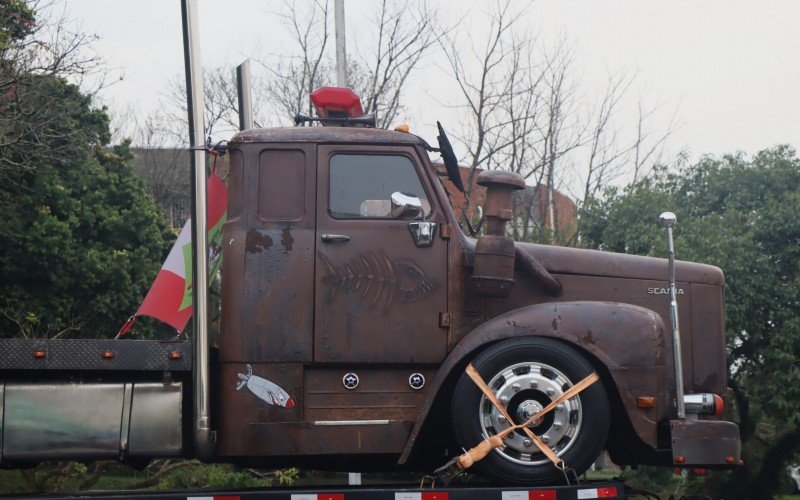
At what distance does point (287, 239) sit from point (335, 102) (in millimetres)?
1076

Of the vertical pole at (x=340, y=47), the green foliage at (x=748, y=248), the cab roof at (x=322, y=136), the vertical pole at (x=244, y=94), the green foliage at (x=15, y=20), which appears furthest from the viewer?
the vertical pole at (x=340, y=47)

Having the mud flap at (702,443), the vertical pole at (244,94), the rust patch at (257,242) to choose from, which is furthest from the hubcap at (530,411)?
the vertical pole at (244,94)

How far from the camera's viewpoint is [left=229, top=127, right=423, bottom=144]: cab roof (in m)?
6.30

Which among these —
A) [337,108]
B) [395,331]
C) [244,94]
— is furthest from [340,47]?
[395,331]

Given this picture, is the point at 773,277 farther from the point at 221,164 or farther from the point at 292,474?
the point at 221,164

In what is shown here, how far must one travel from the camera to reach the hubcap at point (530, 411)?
19.4 feet

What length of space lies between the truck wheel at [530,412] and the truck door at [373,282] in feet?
1.18

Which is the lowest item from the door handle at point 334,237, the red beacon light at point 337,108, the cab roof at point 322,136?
the door handle at point 334,237

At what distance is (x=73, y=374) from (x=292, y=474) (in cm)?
963

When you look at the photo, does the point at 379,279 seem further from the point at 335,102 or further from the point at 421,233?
the point at 335,102

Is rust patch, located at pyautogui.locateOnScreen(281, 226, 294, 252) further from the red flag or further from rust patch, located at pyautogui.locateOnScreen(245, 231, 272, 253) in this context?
the red flag

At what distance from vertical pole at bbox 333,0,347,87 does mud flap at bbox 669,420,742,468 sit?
12.4m

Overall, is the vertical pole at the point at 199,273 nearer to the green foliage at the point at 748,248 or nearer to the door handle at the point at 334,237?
the door handle at the point at 334,237

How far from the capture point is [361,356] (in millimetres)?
6039
